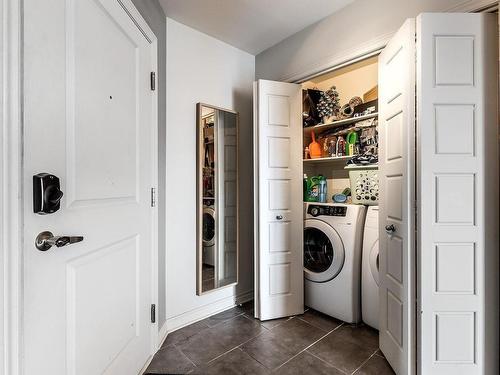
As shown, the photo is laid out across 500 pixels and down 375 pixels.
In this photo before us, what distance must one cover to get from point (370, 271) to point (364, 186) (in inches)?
26.4

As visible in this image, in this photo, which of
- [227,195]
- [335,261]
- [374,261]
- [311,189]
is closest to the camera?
[374,261]

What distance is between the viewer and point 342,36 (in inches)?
75.8

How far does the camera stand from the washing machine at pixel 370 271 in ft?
6.29

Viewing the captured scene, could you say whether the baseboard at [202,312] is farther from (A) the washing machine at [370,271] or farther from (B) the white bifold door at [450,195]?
(B) the white bifold door at [450,195]

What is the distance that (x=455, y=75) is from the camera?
1253mm

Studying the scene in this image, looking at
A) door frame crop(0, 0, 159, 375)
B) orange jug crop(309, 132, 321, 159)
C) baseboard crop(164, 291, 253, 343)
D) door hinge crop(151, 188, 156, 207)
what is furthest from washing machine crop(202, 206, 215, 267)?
door frame crop(0, 0, 159, 375)

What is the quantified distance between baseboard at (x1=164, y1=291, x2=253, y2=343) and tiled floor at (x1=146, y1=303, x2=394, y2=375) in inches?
2.1

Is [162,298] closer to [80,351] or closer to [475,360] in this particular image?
[80,351]

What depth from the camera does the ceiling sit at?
6.09 ft

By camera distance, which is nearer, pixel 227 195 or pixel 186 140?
pixel 186 140

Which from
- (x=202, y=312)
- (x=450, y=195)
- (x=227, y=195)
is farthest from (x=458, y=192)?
(x=202, y=312)

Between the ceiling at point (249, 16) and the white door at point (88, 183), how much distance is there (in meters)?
0.61

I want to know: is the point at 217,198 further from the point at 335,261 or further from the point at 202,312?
the point at 335,261

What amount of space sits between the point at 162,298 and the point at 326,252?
139 cm
